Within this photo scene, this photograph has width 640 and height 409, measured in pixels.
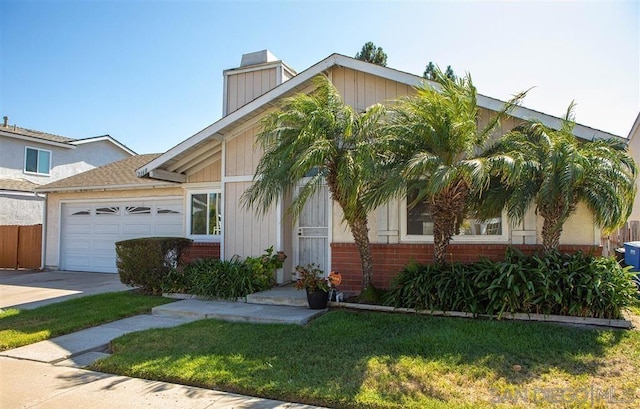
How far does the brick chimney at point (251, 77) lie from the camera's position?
12.9 m

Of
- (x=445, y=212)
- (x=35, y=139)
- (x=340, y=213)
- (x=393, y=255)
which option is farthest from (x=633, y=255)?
(x=35, y=139)

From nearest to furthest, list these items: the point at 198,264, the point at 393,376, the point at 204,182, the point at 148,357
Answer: the point at 393,376 < the point at 148,357 < the point at 198,264 < the point at 204,182

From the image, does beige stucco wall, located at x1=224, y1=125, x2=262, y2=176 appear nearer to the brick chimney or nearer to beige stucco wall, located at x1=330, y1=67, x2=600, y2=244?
beige stucco wall, located at x1=330, y1=67, x2=600, y2=244

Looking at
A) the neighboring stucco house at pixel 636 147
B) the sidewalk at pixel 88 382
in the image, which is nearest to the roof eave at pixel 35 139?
the sidewalk at pixel 88 382

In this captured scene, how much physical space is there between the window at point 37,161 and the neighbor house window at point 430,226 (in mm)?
20450

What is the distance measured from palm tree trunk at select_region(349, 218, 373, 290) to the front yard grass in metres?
1.30

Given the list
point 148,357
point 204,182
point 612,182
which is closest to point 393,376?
point 148,357

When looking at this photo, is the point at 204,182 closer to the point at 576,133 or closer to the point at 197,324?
the point at 197,324

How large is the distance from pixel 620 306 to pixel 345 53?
6.82 m

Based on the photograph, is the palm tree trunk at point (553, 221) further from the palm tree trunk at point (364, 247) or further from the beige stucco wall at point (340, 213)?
the palm tree trunk at point (364, 247)

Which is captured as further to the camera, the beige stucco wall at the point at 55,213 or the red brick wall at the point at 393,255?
the beige stucco wall at the point at 55,213

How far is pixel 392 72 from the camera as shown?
851 cm

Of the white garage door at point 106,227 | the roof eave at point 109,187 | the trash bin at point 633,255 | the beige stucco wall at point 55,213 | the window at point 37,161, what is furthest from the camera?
the window at point 37,161

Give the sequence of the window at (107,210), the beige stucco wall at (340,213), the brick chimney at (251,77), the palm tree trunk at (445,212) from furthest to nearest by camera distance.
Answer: the window at (107,210) < the brick chimney at (251,77) < the beige stucco wall at (340,213) < the palm tree trunk at (445,212)
